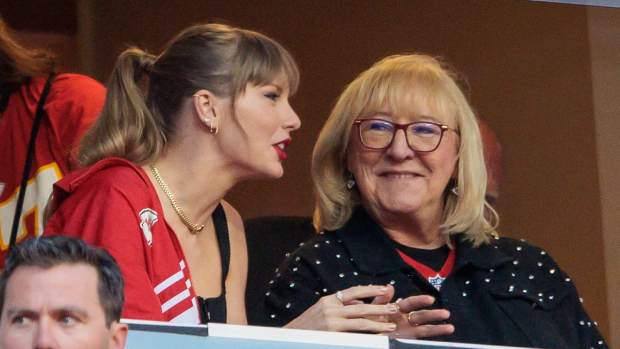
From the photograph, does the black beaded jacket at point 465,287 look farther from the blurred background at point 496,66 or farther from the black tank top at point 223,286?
the blurred background at point 496,66

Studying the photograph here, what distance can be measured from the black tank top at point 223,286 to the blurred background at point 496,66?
5.02ft

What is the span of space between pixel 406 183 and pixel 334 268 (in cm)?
30

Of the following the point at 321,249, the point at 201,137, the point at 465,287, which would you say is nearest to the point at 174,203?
the point at 201,137

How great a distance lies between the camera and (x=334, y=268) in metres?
3.93

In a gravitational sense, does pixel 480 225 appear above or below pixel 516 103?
below

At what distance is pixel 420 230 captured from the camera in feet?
13.4

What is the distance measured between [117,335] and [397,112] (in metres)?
1.61

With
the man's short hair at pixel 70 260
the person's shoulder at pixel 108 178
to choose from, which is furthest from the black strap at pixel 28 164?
the man's short hair at pixel 70 260

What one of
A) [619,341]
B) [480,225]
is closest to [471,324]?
[480,225]

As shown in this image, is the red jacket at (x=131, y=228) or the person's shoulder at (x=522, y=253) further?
the person's shoulder at (x=522, y=253)

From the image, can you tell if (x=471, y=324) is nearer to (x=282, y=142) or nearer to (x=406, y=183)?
(x=406, y=183)

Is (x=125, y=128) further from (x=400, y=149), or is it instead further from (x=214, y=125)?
(x=400, y=149)

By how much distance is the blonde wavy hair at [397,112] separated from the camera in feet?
13.4

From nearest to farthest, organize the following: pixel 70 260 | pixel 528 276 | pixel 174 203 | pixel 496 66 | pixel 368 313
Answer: pixel 70 260 < pixel 368 313 < pixel 174 203 < pixel 528 276 < pixel 496 66
